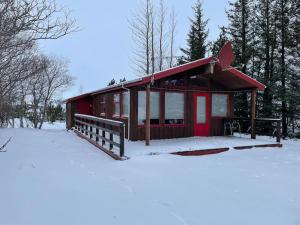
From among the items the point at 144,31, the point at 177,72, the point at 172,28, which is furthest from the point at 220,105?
the point at 172,28

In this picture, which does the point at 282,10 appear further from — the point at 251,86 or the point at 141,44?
the point at 141,44

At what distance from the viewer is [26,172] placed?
208 inches

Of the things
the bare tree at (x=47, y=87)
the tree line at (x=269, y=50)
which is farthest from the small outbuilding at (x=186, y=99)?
the bare tree at (x=47, y=87)

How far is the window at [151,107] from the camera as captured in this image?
31.7 feet

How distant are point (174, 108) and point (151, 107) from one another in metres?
0.99

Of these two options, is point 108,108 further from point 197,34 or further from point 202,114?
point 197,34

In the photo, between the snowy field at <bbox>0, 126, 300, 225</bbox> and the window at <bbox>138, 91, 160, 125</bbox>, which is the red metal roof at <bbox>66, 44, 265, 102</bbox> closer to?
the window at <bbox>138, 91, 160, 125</bbox>

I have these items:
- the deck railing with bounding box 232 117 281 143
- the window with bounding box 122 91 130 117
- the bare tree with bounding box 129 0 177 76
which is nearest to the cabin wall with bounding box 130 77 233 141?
the window with bounding box 122 91 130 117

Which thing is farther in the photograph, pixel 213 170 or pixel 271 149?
pixel 271 149

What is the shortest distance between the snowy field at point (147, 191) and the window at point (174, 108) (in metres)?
3.19

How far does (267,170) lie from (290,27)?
12268mm

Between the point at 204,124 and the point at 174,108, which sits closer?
the point at 174,108

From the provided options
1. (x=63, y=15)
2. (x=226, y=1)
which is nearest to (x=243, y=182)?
(x=63, y=15)

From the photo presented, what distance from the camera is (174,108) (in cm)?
1025
